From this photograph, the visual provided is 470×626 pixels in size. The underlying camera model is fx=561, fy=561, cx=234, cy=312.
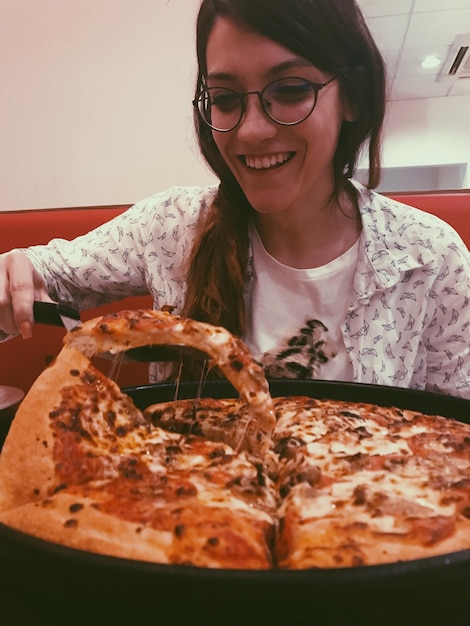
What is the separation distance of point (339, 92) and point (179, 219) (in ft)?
1.46

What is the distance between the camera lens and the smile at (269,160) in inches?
38.0

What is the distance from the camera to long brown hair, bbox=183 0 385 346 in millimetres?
865

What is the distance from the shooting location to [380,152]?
1132 mm

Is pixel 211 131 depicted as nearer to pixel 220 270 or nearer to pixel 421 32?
pixel 220 270

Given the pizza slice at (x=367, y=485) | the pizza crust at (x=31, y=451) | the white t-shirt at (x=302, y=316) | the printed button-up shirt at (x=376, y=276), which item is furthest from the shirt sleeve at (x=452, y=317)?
the pizza crust at (x=31, y=451)

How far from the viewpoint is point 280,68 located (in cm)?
87

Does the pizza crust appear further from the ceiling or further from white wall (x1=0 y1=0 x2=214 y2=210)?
the ceiling

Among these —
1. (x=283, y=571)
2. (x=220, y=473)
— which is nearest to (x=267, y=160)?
(x=220, y=473)

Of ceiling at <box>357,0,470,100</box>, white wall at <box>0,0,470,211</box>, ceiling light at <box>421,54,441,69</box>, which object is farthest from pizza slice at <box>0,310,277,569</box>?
ceiling light at <box>421,54,441,69</box>

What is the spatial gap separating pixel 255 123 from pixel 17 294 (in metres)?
0.45

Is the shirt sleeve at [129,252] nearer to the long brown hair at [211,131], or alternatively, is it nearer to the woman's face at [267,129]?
the long brown hair at [211,131]

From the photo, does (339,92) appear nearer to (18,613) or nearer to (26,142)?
(18,613)

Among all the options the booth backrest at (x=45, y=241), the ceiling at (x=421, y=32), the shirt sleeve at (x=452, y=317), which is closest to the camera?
the shirt sleeve at (x=452, y=317)

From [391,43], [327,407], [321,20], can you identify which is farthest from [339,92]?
[391,43]
